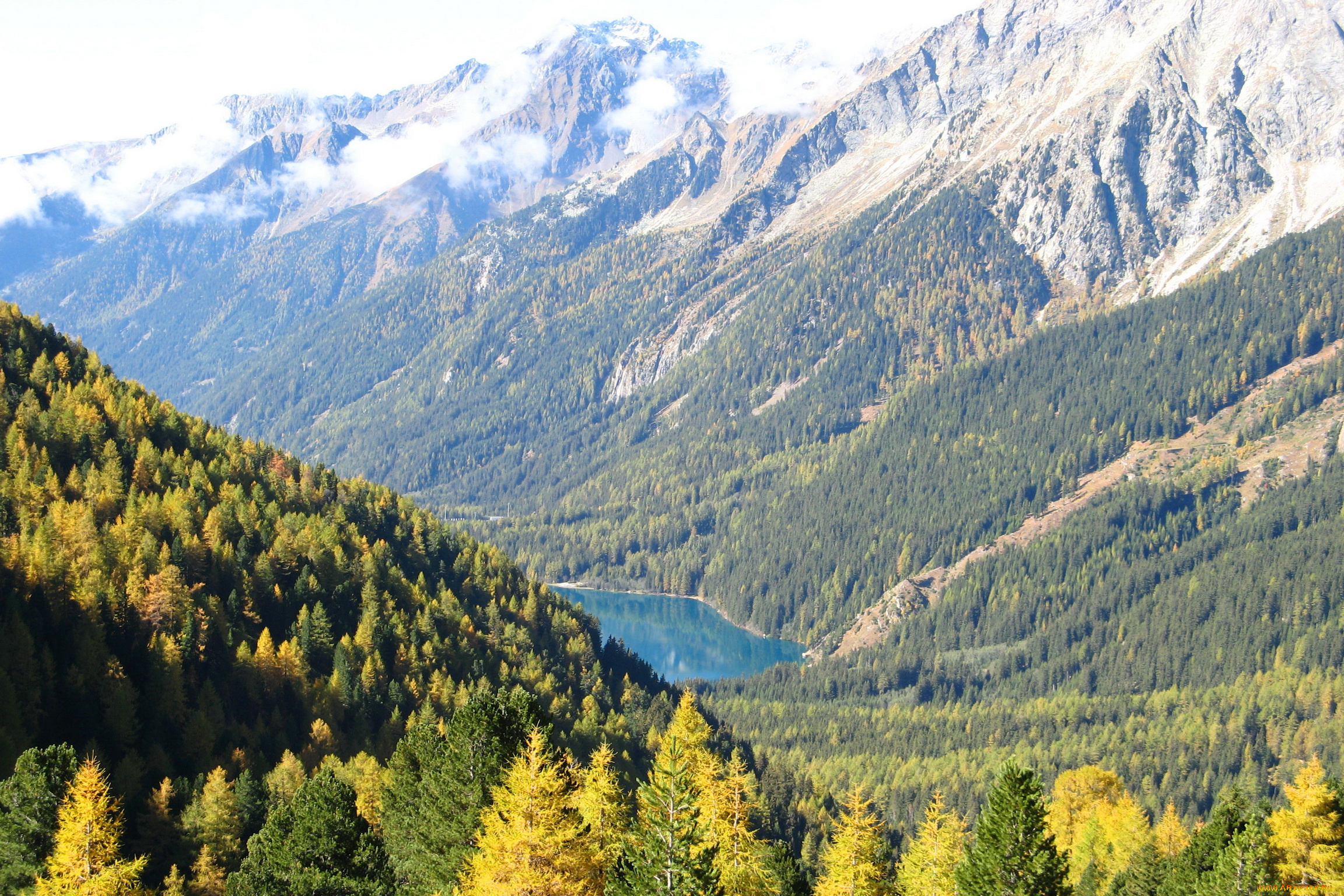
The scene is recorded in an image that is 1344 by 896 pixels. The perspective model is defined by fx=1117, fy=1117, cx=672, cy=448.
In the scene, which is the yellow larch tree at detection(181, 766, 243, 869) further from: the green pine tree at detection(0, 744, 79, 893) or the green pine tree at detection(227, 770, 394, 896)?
the green pine tree at detection(227, 770, 394, 896)

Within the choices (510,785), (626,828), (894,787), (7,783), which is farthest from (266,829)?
(894,787)

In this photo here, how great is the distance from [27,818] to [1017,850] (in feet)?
132

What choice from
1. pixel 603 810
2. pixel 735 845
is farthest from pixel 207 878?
pixel 735 845

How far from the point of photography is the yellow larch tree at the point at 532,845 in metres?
35.2

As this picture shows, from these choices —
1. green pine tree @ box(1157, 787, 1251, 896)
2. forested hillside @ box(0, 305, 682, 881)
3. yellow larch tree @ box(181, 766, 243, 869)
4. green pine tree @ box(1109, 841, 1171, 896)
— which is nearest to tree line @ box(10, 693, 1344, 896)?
green pine tree @ box(1157, 787, 1251, 896)

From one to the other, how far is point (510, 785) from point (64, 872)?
699 inches

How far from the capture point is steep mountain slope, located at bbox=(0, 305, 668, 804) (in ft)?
294

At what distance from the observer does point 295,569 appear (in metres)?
130

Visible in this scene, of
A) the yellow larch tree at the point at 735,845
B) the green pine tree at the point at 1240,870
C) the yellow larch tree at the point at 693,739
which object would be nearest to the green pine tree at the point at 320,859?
the yellow larch tree at the point at 693,739

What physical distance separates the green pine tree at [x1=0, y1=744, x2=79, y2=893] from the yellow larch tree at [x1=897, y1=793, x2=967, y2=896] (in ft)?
125

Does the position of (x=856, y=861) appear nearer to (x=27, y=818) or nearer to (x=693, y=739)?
(x=693, y=739)

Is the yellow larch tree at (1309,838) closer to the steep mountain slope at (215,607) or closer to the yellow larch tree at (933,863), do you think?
the yellow larch tree at (933,863)

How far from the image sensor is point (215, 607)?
11025 cm

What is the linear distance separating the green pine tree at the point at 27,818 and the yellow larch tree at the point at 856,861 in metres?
33.1
